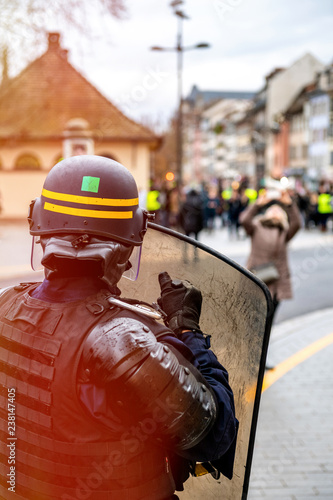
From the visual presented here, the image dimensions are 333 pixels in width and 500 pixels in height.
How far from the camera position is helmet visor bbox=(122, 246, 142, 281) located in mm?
1747

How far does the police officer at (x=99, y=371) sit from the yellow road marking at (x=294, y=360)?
3891mm

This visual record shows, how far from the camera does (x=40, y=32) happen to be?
12.3m

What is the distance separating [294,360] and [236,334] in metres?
4.65

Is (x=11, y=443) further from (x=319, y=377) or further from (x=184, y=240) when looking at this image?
(x=319, y=377)

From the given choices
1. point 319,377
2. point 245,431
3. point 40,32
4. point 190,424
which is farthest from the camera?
point 40,32

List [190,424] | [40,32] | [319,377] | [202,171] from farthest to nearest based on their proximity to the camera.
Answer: [202,171]
[40,32]
[319,377]
[190,424]

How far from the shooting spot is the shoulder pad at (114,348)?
1.38 metres

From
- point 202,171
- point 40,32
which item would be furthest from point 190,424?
point 202,171

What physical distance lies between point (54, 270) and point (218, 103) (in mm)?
122881

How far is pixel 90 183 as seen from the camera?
5.13 ft

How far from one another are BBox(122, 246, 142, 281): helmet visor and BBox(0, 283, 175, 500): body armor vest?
8.7 inches

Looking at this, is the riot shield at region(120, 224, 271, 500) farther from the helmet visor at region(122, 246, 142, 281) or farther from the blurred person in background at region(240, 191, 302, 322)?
the blurred person in background at region(240, 191, 302, 322)

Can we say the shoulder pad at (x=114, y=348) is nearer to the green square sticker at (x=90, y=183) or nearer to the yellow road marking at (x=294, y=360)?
the green square sticker at (x=90, y=183)

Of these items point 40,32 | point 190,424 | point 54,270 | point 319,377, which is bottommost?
point 319,377
